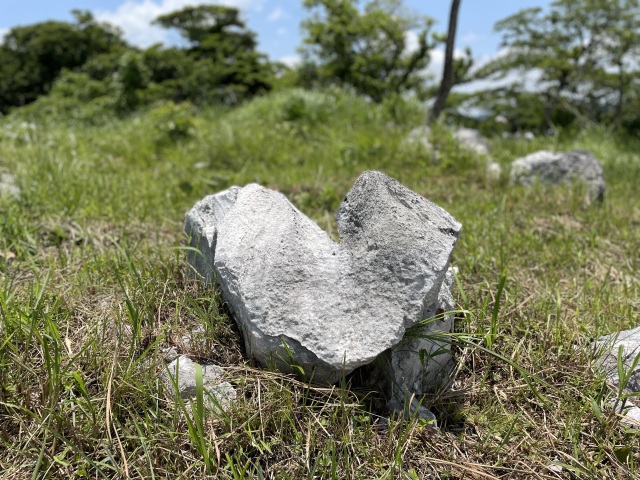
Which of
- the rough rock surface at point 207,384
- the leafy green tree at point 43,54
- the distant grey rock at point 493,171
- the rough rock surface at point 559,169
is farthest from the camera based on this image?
the leafy green tree at point 43,54

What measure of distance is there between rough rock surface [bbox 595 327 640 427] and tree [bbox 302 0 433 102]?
9556 millimetres

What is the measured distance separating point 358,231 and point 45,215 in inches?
103

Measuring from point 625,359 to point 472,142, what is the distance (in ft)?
17.7

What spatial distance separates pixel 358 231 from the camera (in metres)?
2.15

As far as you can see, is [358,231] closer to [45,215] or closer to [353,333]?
[353,333]

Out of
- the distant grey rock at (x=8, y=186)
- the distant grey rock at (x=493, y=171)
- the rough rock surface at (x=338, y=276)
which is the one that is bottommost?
the distant grey rock at (x=493, y=171)

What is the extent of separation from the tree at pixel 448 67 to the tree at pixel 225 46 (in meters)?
7.90

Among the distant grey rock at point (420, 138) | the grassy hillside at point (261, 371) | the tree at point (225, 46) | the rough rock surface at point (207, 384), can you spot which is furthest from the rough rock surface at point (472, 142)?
the tree at point (225, 46)

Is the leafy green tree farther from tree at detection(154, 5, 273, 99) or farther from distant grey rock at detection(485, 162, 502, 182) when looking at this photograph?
distant grey rock at detection(485, 162, 502, 182)

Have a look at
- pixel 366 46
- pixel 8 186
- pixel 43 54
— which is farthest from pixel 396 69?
pixel 43 54

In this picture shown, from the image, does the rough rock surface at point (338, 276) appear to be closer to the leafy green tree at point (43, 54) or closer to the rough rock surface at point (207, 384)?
the rough rock surface at point (207, 384)

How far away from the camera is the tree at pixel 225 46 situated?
1480 centimetres

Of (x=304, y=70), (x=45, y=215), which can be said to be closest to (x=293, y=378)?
(x=45, y=215)

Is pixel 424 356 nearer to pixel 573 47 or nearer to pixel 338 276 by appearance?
pixel 338 276
